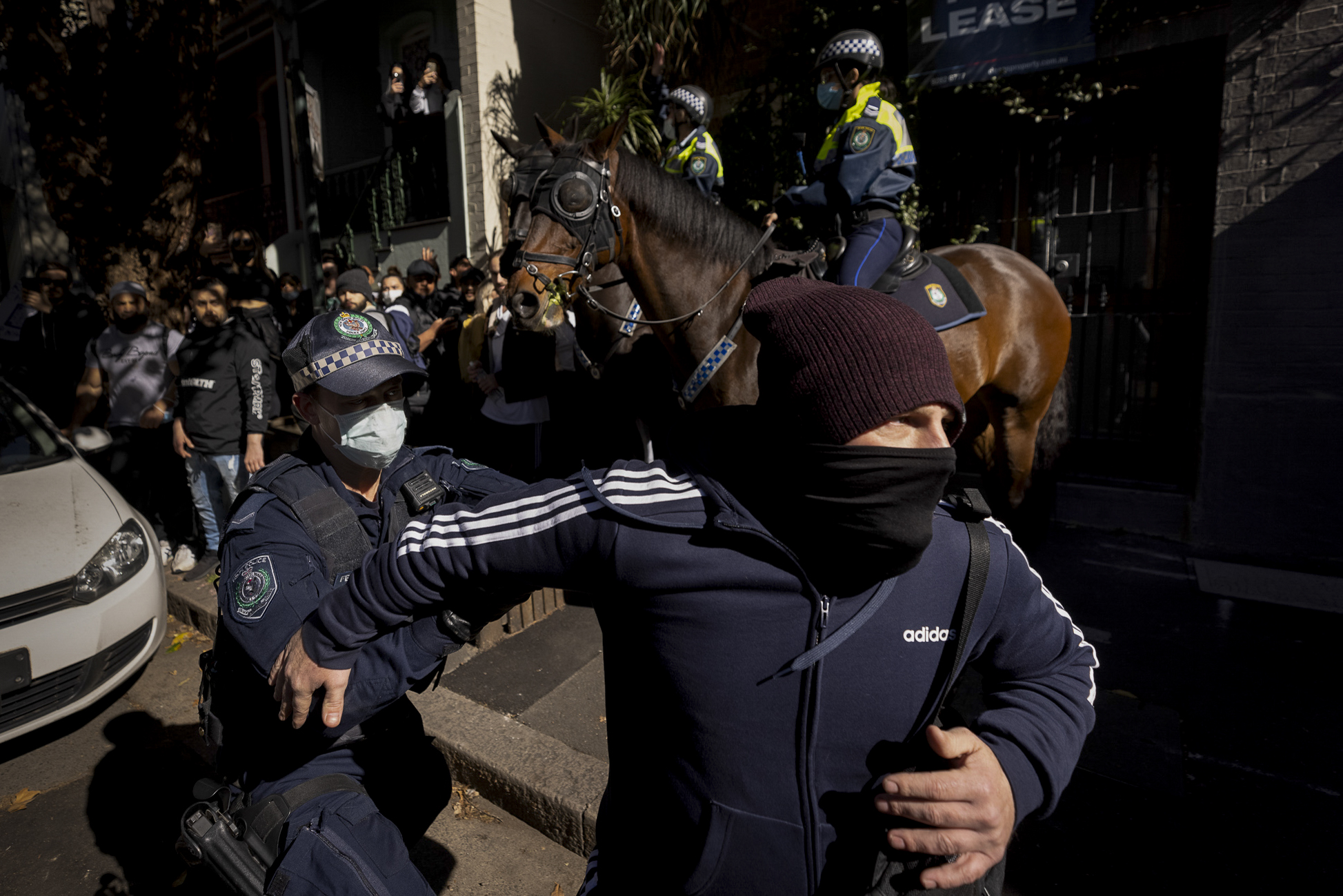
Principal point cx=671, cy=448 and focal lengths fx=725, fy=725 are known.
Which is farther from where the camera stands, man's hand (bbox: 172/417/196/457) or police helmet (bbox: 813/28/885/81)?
man's hand (bbox: 172/417/196/457)

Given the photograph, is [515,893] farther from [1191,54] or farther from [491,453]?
[1191,54]

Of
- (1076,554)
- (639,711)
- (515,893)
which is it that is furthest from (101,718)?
(1076,554)

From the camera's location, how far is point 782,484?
1.19m

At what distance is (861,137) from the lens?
4.30 metres

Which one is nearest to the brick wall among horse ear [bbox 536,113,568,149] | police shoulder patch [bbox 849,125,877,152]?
police shoulder patch [bbox 849,125,877,152]

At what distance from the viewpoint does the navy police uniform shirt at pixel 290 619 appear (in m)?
1.46

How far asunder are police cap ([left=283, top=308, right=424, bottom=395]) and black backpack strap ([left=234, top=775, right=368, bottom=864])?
96 centimetres

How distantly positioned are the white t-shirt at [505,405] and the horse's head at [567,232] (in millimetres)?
1859

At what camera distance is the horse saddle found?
4.26 metres

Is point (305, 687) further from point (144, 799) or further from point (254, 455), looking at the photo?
point (254, 455)

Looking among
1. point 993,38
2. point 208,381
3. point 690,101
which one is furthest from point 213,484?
point 993,38

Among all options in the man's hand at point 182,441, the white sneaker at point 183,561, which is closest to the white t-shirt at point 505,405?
the man's hand at point 182,441

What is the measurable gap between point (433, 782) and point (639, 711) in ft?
3.53

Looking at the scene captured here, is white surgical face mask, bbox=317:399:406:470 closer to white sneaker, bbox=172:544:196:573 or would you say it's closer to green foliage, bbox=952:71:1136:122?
white sneaker, bbox=172:544:196:573
